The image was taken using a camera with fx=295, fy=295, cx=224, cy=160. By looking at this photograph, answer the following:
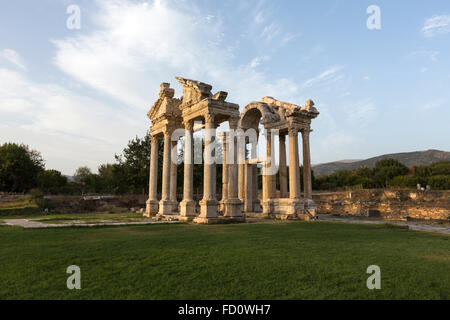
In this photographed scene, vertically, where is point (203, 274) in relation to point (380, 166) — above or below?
below

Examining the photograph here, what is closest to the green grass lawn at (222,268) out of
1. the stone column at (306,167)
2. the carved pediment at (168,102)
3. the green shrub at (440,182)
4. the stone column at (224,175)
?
the stone column at (224,175)

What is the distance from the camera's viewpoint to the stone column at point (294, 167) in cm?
2108

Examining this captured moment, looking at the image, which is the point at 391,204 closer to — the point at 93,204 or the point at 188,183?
the point at 188,183

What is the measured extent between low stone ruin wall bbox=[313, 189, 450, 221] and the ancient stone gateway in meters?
8.95

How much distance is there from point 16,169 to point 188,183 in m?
42.4

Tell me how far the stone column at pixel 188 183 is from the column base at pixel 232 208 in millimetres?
2154

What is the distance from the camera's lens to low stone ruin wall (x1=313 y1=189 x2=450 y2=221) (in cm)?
2397

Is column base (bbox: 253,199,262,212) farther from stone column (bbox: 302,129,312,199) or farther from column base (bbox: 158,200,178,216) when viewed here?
column base (bbox: 158,200,178,216)

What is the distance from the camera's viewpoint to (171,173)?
74.5 feet

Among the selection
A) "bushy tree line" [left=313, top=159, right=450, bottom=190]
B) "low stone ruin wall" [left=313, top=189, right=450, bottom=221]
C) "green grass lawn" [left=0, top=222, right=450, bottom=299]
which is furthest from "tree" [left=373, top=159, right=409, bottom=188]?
"green grass lawn" [left=0, top=222, right=450, bottom=299]

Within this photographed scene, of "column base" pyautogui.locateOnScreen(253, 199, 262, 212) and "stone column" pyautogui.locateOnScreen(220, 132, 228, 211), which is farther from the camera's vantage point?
"column base" pyautogui.locateOnScreen(253, 199, 262, 212)

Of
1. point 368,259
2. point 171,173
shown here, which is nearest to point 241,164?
point 171,173

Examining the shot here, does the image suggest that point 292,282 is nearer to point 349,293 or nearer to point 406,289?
point 349,293

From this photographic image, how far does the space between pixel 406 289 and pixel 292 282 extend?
193cm
